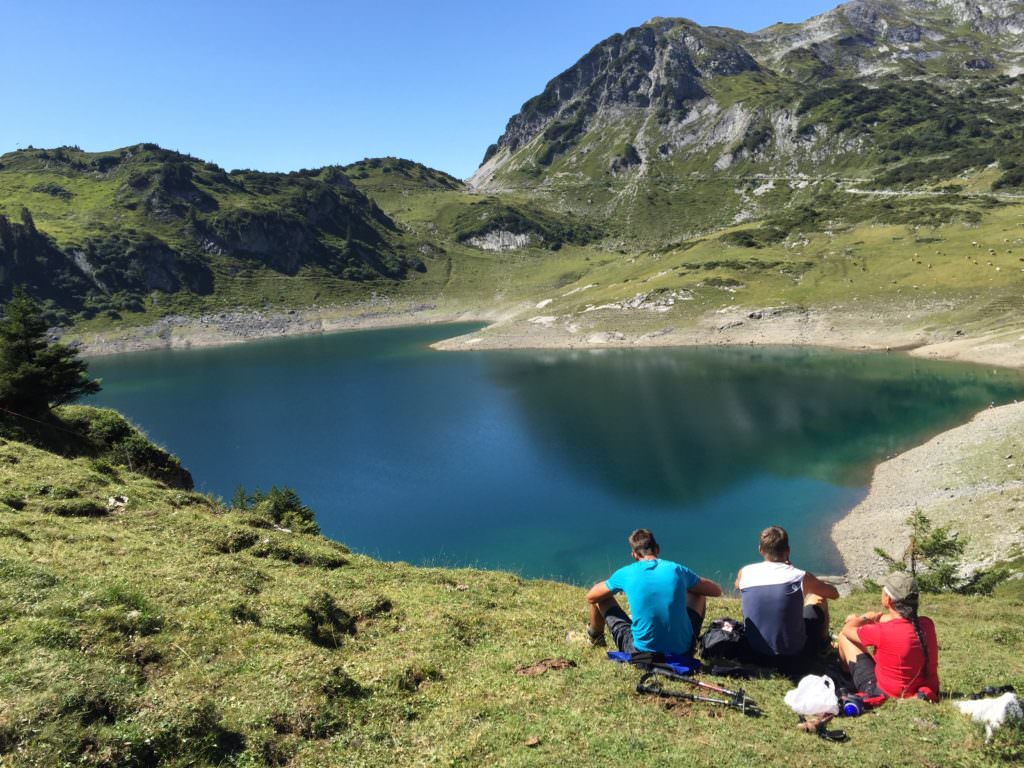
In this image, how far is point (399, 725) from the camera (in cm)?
705

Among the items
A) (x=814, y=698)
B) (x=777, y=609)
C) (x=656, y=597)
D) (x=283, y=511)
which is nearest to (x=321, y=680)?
(x=656, y=597)

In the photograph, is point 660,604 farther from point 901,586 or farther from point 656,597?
point 901,586

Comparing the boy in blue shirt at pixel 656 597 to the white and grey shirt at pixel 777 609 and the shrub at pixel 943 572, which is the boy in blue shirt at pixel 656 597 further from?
the shrub at pixel 943 572

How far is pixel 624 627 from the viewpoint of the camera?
29.0ft

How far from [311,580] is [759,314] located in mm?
100233

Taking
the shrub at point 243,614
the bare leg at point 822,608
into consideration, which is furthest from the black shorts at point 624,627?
the shrub at point 243,614

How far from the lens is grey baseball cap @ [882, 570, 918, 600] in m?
7.36

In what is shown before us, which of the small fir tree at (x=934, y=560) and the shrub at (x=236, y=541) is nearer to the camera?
the shrub at (x=236, y=541)

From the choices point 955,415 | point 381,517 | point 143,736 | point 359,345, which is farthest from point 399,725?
point 359,345

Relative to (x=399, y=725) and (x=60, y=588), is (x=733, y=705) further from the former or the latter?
(x=60, y=588)

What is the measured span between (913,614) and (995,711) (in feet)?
4.64

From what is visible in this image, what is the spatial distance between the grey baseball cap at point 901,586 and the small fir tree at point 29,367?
82.7 feet

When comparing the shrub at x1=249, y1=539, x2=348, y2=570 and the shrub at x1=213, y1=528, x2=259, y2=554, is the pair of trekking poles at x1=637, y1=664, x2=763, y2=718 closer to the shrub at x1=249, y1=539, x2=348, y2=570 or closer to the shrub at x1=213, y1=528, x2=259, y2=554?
the shrub at x1=249, y1=539, x2=348, y2=570

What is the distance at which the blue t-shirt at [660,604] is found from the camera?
8055 mm
